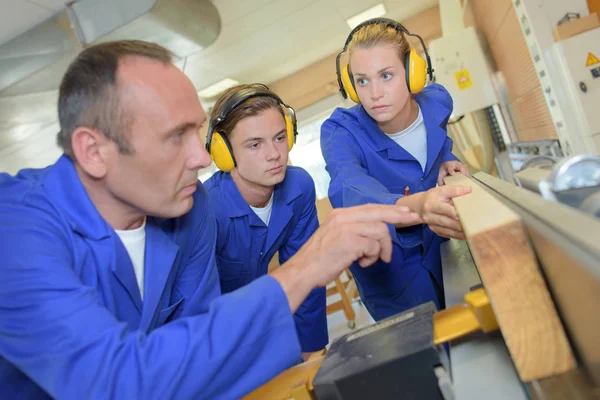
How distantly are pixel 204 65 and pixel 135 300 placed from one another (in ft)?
15.0

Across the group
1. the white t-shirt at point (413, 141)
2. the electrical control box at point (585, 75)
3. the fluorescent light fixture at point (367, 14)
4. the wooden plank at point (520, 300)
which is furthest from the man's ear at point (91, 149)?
the fluorescent light fixture at point (367, 14)

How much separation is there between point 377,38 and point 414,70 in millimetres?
162

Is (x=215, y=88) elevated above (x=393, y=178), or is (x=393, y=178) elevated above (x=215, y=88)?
(x=215, y=88)

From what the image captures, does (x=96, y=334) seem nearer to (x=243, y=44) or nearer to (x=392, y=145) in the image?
(x=392, y=145)

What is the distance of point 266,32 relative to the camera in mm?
4973

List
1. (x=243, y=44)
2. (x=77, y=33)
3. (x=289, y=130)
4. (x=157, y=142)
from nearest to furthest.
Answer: (x=157, y=142) < (x=289, y=130) < (x=77, y=33) < (x=243, y=44)

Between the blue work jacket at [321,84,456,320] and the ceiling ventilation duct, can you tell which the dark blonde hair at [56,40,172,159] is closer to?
the blue work jacket at [321,84,456,320]

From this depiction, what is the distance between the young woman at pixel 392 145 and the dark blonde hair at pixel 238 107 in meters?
0.24

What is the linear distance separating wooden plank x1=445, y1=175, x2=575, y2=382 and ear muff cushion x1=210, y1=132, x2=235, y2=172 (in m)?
1.27

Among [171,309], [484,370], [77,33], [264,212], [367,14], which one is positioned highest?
[367,14]

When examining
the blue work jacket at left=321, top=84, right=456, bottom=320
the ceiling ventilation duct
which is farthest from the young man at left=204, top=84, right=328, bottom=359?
the ceiling ventilation duct

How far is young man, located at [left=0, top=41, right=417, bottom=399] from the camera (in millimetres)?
752

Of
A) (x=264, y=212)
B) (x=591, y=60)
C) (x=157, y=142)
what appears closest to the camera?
(x=157, y=142)

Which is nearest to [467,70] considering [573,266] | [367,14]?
[367,14]
